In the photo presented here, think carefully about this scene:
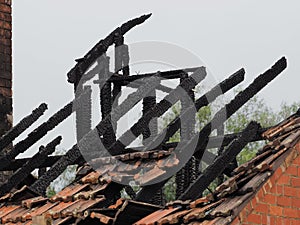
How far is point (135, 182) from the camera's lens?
824 cm

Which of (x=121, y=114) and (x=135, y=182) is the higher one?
(x=121, y=114)

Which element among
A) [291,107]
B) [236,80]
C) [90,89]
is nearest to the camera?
[236,80]

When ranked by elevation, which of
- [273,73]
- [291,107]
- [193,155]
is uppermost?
[291,107]

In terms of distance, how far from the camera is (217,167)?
838 cm

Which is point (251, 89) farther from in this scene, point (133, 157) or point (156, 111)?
point (133, 157)

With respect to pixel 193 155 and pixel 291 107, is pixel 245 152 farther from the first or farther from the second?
pixel 193 155

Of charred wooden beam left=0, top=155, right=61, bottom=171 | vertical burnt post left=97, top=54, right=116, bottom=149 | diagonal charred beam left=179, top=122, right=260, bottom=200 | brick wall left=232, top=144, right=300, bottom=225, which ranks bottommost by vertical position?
brick wall left=232, top=144, right=300, bottom=225

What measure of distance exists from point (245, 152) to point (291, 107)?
13.3ft

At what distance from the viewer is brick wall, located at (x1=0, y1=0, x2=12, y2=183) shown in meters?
13.8

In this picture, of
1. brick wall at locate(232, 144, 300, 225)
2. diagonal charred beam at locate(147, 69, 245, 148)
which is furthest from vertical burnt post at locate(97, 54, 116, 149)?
brick wall at locate(232, 144, 300, 225)

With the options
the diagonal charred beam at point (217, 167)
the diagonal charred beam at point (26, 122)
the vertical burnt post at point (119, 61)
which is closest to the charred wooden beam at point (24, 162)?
the diagonal charred beam at point (26, 122)

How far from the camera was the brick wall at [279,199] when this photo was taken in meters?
7.29

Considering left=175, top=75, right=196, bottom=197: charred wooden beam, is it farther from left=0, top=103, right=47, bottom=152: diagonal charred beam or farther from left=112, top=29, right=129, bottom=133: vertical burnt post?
left=0, top=103, right=47, bottom=152: diagonal charred beam

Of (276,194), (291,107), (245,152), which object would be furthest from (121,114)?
(291,107)
